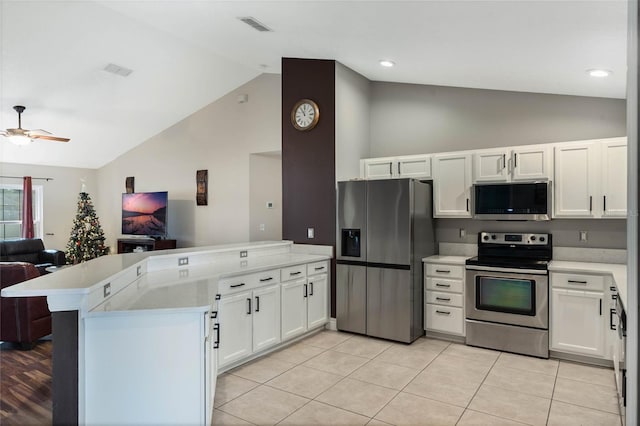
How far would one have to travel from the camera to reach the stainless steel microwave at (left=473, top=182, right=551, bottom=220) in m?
3.95

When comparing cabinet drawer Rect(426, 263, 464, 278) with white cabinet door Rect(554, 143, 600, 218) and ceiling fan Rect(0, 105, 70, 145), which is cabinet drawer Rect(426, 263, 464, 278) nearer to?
white cabinet door Rect(554, 143, 600, 218)

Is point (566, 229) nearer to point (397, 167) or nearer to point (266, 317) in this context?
point (397, 167)

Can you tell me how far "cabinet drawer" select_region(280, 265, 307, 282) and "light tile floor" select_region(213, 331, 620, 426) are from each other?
69 cm

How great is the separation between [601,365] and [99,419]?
381cm

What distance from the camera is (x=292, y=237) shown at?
16.4ft

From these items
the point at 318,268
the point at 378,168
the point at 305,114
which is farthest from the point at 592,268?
the point at 305,114

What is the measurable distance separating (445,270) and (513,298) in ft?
2.25

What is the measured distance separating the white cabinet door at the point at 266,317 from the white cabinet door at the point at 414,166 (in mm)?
1956

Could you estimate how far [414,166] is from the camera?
468cm

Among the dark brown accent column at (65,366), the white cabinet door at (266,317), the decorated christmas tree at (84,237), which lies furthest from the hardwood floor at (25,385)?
the decorated christmas tree at (84,237)

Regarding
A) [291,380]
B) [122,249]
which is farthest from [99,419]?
[122,249]

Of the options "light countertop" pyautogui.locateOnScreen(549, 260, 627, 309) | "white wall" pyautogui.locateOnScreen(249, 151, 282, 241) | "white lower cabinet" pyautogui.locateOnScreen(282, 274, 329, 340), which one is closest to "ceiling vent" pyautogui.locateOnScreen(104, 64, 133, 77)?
"white wall" pyautogui.locateOnScreen(249, 151, 282, 241)

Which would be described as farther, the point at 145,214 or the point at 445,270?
the point at 145,214

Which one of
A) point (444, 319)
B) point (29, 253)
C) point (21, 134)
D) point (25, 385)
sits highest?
point (21, 134)
